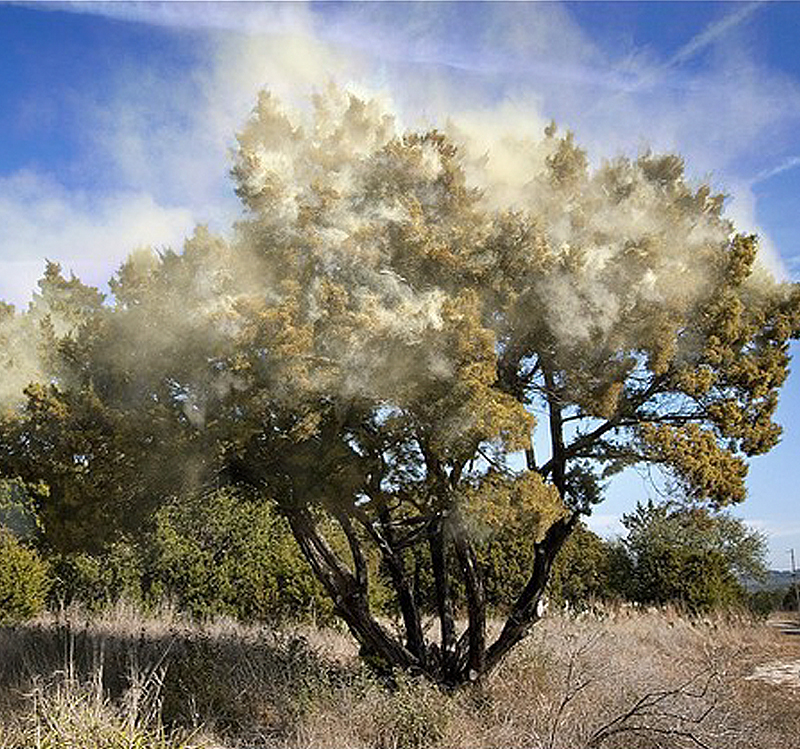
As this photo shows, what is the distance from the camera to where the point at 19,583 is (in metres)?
12.3

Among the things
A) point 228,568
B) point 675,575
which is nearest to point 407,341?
point 228,568

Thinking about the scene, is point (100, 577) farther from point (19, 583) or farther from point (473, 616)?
point (473, 616)

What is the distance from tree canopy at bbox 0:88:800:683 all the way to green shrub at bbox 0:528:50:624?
18.7 feet

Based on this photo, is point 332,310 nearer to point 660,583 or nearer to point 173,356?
point 173,356

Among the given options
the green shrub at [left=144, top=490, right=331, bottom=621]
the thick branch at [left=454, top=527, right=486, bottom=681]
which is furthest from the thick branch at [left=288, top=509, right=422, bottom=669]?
the green shrub at [left=144, top=490, right=331, bottom=621]

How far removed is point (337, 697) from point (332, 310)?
11.1 ft

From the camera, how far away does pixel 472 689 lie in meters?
7.91

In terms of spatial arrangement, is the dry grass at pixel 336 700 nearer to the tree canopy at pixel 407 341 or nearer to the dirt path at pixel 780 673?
the dirt path at pixel 780 673

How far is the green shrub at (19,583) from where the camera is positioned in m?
12.1

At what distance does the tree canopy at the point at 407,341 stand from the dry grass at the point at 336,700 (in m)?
1.45

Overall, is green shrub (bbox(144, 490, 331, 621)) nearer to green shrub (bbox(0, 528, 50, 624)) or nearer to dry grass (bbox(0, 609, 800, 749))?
green shrub (bbox(0, 528, 50, 624))

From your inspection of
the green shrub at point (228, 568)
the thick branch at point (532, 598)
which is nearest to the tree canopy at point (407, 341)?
the thick branch at point (532, 598)

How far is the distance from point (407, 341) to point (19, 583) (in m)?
8.52

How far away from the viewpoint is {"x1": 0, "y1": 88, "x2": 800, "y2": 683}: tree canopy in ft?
21.5
